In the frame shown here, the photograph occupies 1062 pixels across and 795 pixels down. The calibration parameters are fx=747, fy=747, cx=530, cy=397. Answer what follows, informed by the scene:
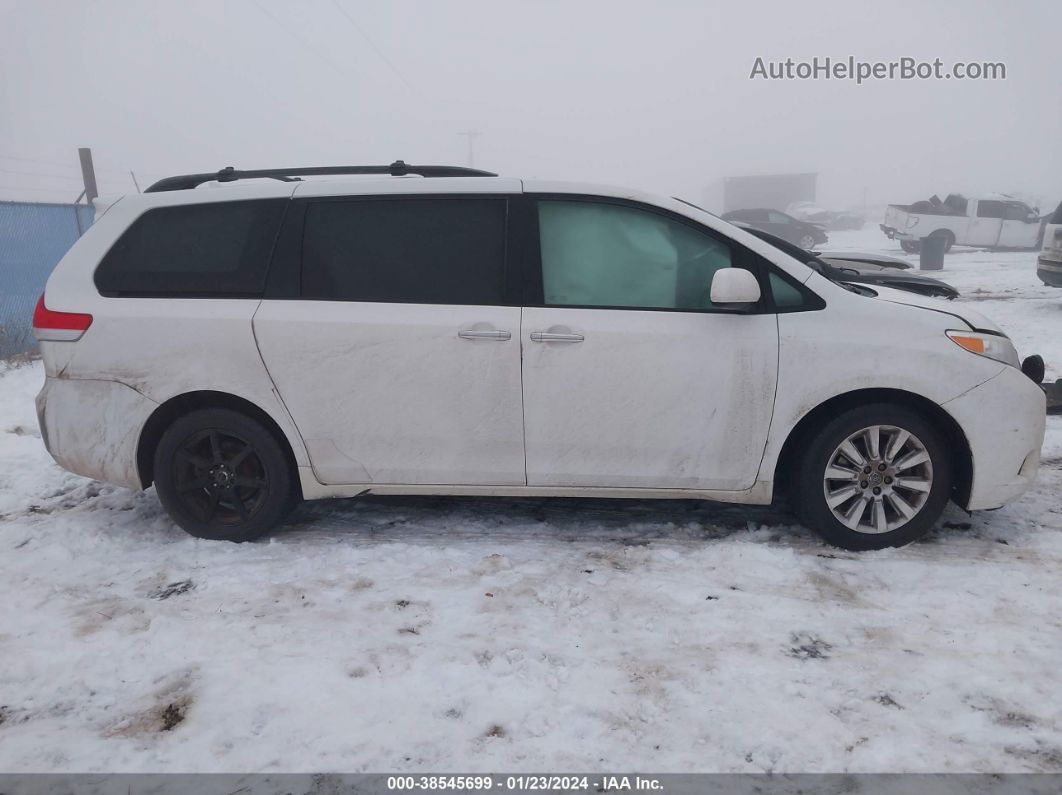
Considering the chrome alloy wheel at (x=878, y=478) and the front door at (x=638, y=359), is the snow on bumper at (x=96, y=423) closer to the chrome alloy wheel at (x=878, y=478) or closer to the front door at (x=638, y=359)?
the front door at (x=638, y=359)

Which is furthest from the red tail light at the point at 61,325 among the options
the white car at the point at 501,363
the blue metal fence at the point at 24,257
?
the blue metal fence at the point at 24,257

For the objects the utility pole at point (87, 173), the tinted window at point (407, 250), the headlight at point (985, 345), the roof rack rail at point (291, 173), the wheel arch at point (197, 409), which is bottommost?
the wheel arch at point (197, 409)

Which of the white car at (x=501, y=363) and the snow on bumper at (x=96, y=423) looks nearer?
the white car at (x=501, y=363)

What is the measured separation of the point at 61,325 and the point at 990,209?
1085 inches

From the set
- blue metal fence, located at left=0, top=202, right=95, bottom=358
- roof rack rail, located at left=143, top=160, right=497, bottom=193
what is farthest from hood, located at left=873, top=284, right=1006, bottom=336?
blue metal fence, located at left=0, top=202, right=95, bottom=358

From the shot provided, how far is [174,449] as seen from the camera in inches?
154

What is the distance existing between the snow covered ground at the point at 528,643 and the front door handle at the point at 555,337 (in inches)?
43.6

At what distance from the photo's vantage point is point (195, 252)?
392cm

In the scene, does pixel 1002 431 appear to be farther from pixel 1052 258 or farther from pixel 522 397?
pixel 1052 258

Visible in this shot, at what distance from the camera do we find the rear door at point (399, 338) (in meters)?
3.74

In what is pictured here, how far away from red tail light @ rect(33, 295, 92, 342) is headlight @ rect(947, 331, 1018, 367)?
14.4ft

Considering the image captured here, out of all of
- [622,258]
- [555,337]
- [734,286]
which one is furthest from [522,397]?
[734,286]

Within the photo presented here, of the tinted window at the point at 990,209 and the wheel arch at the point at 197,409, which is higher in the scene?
the tinted window at the point at 990,209

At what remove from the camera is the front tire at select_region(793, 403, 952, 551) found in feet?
12.2
